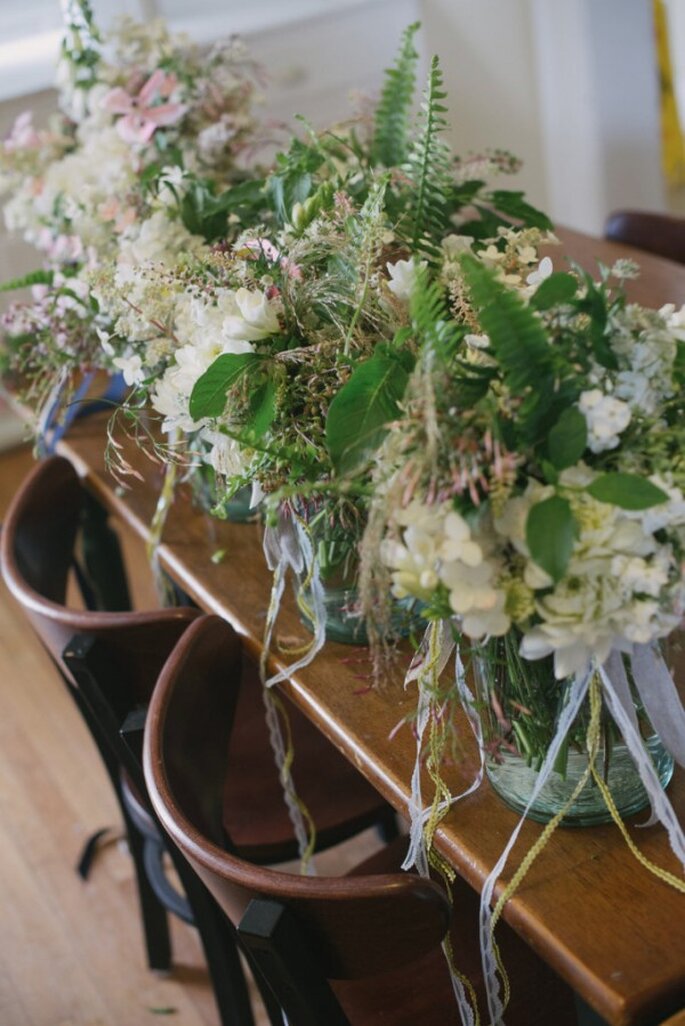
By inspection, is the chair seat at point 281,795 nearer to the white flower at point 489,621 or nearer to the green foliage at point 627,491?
the white flower at point 489,621

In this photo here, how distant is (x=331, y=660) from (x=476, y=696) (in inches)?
14.3

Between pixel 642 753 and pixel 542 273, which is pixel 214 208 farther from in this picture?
pixel 642 753

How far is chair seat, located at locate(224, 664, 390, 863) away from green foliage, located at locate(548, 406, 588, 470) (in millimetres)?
862

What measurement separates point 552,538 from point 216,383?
1.44 ft

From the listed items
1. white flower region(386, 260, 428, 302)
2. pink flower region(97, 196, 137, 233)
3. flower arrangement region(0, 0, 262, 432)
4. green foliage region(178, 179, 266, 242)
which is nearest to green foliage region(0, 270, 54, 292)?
flower arrangement region(0, 0, 262, 432)

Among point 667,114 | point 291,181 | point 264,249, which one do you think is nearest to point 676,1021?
point 264,249

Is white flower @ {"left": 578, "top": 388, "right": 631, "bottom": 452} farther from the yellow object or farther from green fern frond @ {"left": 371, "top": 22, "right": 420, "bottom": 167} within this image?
the yellow object

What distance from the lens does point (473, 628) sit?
1.02m

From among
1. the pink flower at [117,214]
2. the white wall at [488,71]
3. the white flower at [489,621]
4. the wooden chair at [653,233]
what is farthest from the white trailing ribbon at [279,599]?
the white wall at [488,71]

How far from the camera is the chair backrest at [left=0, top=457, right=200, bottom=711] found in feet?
5.09

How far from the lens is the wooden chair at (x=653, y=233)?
2.62 m

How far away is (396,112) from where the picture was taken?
1.96 meters

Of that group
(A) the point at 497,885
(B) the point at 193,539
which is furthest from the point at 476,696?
(B) the point at 193,539

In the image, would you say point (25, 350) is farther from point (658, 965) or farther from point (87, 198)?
point (658, 965)
